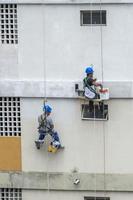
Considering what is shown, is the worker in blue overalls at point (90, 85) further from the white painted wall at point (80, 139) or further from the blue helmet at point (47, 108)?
the blue helmet at point (47, 108)

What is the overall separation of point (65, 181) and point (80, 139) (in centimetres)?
72

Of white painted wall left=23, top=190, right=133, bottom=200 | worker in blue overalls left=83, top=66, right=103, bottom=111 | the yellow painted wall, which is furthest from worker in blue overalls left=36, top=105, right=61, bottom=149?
white painted wall left=23, top=190, right=133, bottom=200

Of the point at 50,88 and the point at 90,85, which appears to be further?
the point at 50,88

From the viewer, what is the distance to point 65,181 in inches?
497

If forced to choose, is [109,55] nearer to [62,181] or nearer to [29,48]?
[29,48]

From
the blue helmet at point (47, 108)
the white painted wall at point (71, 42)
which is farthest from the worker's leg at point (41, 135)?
the white painted wall at point (71, 42)

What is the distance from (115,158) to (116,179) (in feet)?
1.09

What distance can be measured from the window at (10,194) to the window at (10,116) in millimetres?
937

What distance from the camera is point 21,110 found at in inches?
496

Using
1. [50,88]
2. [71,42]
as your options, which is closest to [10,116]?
[50,88]

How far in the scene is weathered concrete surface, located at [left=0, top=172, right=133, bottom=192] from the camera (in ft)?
41.0

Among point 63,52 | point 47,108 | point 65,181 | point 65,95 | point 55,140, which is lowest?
point 65,181

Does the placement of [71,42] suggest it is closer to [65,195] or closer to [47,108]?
[47,108]

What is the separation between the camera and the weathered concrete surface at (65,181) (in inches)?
492
